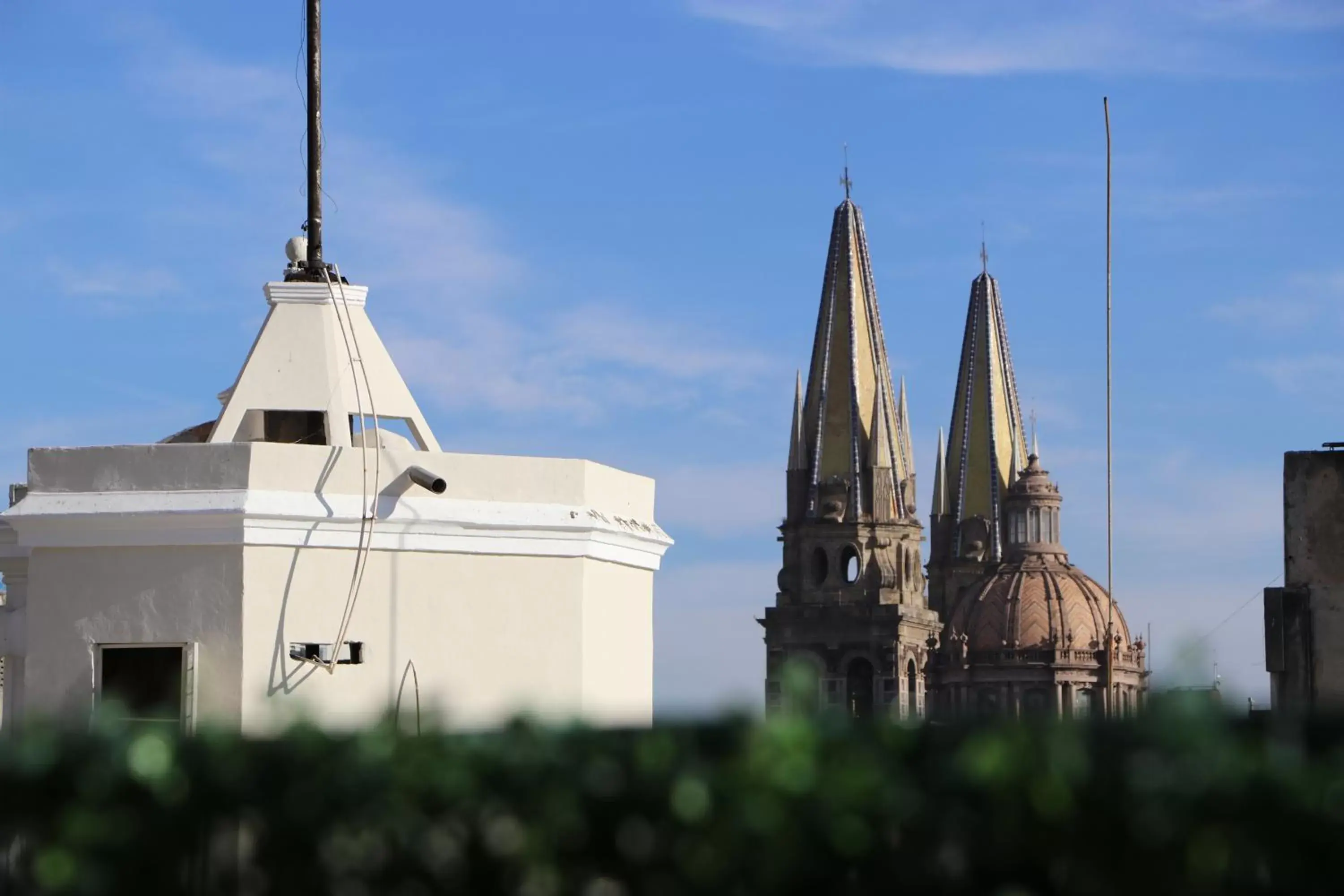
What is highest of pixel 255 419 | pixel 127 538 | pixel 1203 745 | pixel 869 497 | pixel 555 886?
pixel 869 497

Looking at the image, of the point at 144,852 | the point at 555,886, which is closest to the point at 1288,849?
the point at 555,886

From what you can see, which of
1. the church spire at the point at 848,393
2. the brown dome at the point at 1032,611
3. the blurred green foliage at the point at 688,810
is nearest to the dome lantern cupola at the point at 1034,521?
the brown dome at the point at 1032,611

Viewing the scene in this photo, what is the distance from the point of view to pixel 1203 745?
4.59 meters

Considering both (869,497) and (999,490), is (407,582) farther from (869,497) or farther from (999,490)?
(999,490)

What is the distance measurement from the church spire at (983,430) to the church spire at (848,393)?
6.81 m

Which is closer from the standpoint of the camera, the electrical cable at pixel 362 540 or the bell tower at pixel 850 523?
the electrical cable at pixel 362 540

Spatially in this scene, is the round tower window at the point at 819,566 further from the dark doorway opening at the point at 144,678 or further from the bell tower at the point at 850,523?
the dark doorway opening at the point at 144,678

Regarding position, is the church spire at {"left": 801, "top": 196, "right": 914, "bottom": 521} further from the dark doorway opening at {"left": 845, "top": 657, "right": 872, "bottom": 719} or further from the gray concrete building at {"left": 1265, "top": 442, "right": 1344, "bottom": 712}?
the gray concrete building at {"left": 1265, "top": 442, "right": 1344, "bottom": 712}

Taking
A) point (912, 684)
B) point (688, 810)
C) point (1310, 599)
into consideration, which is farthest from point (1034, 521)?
point (688, 810)

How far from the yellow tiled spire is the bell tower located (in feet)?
20.1

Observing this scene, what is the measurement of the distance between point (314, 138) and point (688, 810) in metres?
15.2

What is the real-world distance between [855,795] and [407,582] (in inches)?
443

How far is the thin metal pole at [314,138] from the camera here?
19.2 m

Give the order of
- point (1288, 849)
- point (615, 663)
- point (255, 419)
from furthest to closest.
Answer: point (255, 419) → point (615, 663) → point (1288, 849)
